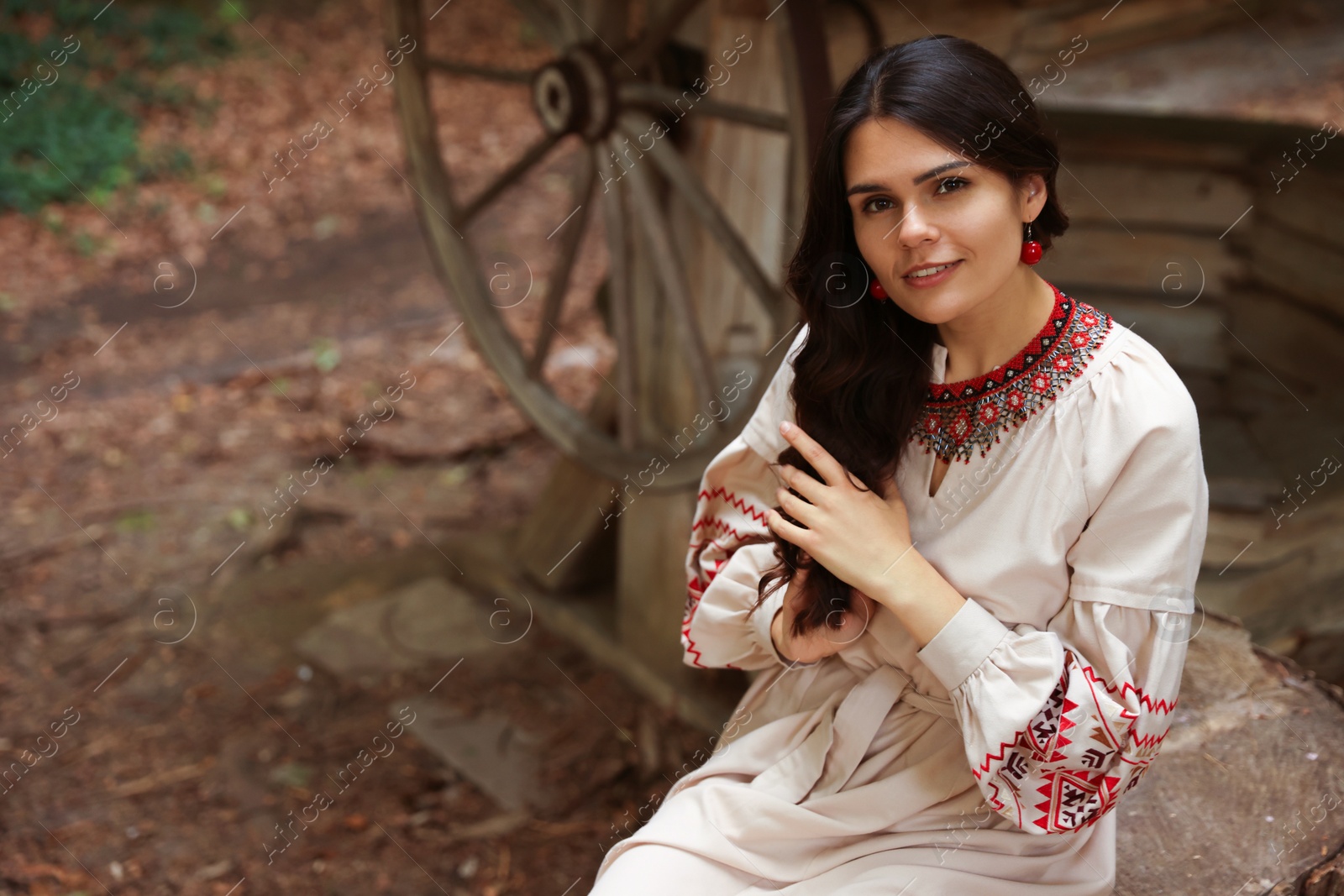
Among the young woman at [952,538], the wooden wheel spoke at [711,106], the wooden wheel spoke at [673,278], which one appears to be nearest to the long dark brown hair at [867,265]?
the young woman at [952,538]

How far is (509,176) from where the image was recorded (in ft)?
10.3

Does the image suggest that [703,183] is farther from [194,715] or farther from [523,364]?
[194,715]

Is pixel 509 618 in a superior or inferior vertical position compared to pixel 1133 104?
inferior

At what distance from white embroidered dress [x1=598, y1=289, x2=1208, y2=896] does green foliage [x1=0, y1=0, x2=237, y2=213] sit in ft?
20.5

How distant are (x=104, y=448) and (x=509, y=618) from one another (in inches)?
82.6

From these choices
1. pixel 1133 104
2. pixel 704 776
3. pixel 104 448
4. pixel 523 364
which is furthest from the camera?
pixel 104 448

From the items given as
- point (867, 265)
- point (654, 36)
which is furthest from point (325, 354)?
point (867, 265)

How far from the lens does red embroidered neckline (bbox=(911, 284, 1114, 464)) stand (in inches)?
55.4

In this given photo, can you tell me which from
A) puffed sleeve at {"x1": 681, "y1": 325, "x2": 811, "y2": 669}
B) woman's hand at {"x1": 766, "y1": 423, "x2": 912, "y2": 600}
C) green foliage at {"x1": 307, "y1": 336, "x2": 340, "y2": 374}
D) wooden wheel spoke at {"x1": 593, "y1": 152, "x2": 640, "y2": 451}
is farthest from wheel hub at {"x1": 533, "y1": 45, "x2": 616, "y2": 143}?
green foliage at {"x1": 307, "y1": 336, "x2": 340, "y2": 374}

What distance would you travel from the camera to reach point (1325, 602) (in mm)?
3377

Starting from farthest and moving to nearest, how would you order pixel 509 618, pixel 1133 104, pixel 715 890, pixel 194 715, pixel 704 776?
pixel 509 618
pixel 194 715
pixel 1133 104
pixel 704 776
pixel 715 890

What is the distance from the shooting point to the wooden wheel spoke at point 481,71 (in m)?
2.91

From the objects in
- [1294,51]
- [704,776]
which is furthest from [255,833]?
[1294,51]

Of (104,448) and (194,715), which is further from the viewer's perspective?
(104,448)
